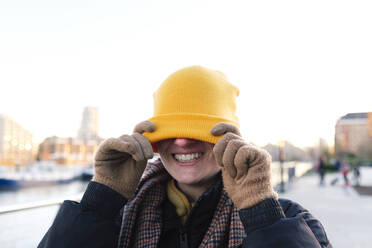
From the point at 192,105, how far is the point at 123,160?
0.45 m

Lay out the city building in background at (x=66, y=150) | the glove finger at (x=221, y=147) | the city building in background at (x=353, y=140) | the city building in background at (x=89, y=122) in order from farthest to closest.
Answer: the city building in background at (x=89, y=122) → the city building in background at (x=66, y=150) → the city building in background at (x=353, y=140) → the glove finger at (x=221, y=147)

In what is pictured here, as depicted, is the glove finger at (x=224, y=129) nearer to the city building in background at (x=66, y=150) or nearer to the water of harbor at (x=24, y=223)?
the water of harbor at (x=24, y=223)

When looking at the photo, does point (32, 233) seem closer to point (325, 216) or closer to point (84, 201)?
point (84, 201)

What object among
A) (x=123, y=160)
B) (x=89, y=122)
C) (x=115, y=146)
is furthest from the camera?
(x=89, y=122)

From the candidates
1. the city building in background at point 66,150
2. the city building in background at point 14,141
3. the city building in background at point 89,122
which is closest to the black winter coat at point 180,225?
the city building in background at point 66,150

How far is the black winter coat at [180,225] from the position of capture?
1.13 meters

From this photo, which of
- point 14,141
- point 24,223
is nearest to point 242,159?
point 24,223

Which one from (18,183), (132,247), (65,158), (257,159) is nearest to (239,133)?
(257,159)

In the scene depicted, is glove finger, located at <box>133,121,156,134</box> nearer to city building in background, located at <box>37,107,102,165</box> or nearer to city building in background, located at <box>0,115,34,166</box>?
city building in background, located at <box>37,107,102,165</box>

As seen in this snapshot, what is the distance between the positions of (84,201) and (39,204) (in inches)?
47.9

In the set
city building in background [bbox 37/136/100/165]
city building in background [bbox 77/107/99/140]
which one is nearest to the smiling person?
city building in background [bbox 37/136/100/165]

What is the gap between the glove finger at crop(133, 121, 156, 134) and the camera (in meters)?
1.51

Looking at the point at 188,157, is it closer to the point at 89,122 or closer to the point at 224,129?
the point at 224,129

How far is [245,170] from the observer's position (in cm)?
121
